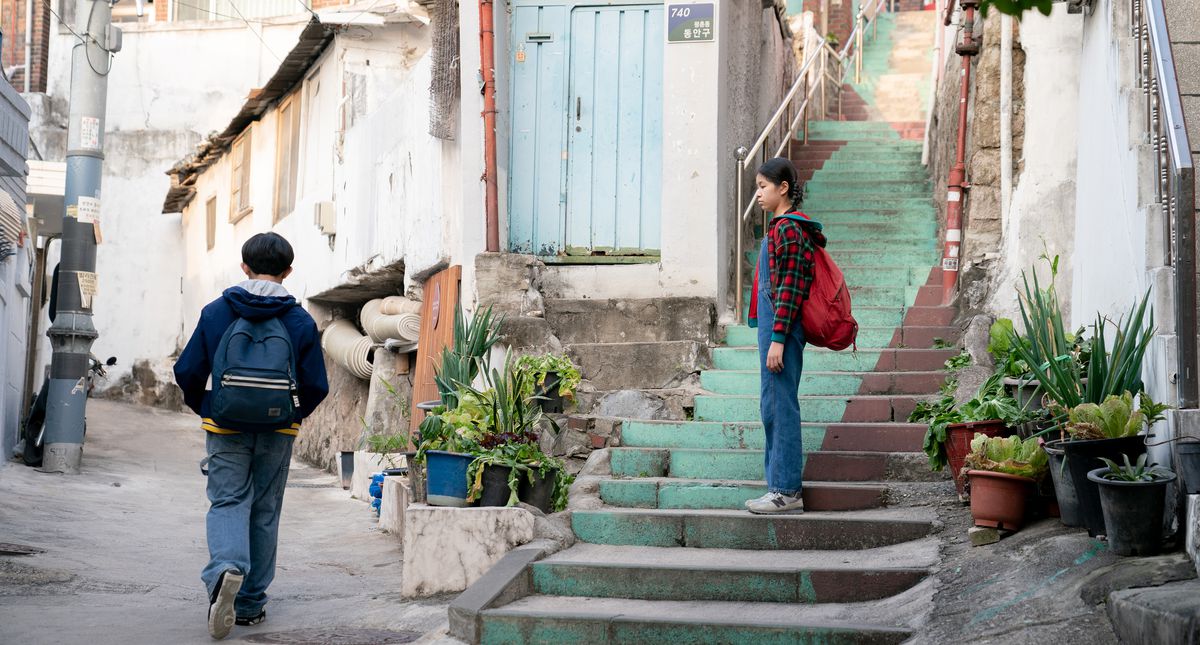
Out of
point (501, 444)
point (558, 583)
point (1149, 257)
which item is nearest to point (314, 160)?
point (501, 444)

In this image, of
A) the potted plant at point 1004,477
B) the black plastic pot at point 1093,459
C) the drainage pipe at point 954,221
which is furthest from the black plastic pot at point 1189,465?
the drainage pipe at point 954,221

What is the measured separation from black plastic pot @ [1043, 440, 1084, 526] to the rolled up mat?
25.6 feet

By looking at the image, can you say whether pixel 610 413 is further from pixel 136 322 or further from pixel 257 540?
pixel 136 322

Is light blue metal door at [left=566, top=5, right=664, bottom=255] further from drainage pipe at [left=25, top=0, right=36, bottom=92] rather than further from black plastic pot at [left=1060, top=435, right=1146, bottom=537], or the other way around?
drainage pipe at [left=25, top=0, right=36, bottom=92]

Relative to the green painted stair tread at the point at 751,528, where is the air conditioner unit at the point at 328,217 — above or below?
above

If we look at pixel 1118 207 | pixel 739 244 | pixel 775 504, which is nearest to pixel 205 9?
pixel 739 244

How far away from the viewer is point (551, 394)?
7.64 metres

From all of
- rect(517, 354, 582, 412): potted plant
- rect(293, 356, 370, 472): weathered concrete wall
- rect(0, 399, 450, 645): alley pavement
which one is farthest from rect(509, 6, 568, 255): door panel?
rect(293, 356, 370, 472): weathered concrete wall

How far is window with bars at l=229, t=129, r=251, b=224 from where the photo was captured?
18828mm

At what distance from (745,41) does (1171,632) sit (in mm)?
7580

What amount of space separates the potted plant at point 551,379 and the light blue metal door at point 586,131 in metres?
1.72

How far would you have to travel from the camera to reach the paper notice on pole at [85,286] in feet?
38.7

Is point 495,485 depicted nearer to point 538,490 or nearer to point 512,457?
point 512,457

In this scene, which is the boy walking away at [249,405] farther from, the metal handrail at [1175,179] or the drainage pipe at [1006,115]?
the drainage pipe at [1006,115]
